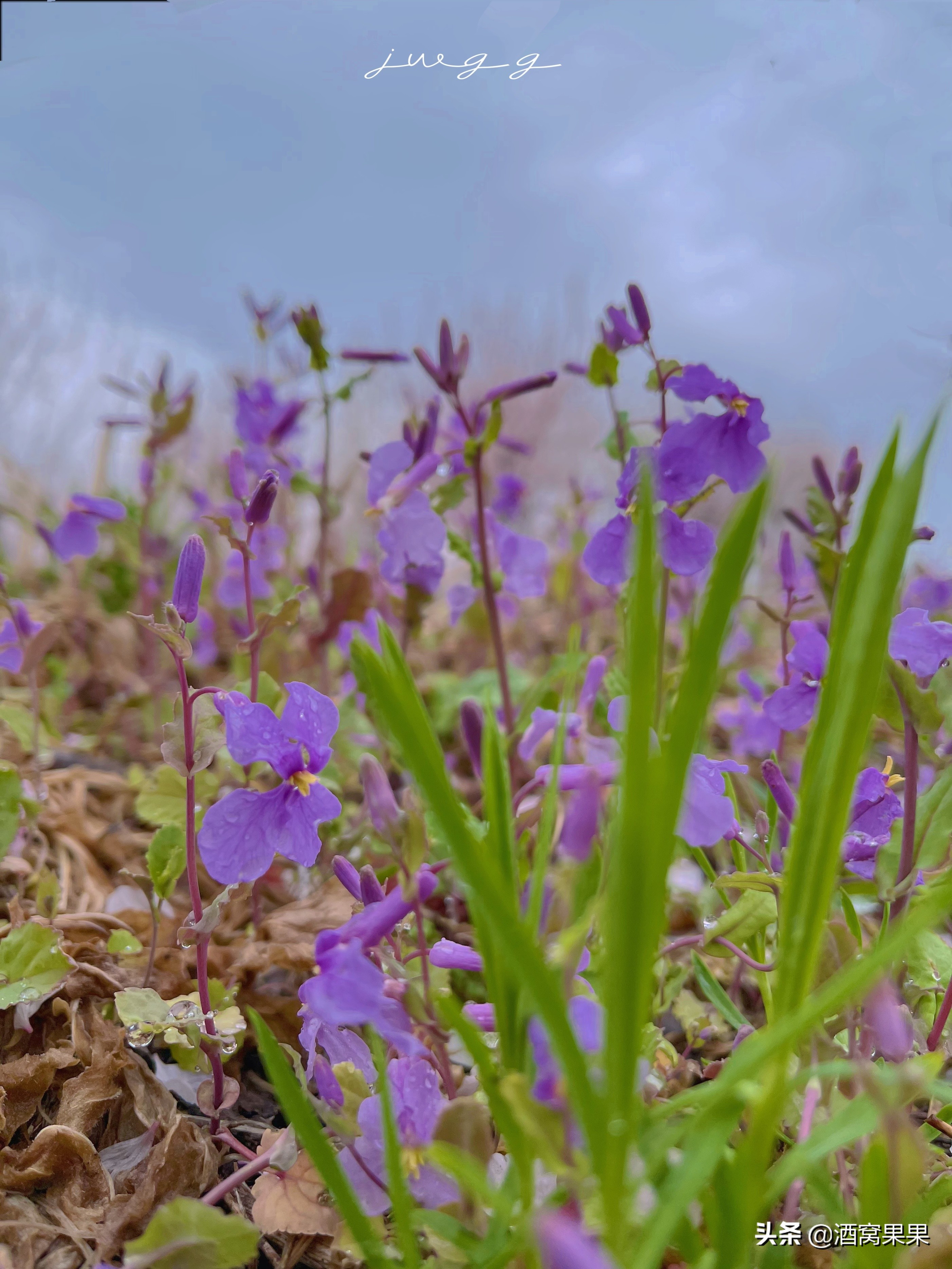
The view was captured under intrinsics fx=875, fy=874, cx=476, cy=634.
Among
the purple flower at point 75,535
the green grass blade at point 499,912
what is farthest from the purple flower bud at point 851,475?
the purple flower at point 75,535

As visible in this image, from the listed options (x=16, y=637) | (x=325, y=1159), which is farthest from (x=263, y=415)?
(x=325, y=1159)

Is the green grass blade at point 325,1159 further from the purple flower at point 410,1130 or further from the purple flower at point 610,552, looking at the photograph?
the purple flower at point 610,552

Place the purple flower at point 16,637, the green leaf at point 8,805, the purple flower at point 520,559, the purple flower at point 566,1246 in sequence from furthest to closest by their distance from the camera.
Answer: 1. the purple flower at point 520,559
2. the purple flower at point 16,637
3. the green leaf at point 8,805
4. the purple flower at point 566,1246

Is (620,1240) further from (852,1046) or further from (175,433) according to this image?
(175,433)

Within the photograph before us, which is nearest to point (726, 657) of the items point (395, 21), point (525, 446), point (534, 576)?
point (525, 446)

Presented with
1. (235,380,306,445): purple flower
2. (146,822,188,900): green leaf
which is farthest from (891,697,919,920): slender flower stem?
(235,380,306,445): purple flower

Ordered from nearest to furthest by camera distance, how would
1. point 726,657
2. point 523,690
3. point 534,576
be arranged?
point 534,576, point 523,690, point 726,657
